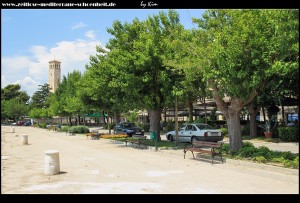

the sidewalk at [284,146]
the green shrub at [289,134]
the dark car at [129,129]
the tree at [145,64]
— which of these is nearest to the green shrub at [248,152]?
the sidewalk at [284,146]

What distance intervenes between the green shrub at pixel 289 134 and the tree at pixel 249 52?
1091cm

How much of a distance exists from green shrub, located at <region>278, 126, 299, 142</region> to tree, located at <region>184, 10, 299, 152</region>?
10910mm

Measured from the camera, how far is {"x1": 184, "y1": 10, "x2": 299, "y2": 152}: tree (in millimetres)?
10531

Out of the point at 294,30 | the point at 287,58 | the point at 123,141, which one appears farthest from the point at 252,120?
the point at 294,30

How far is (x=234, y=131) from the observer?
1552cm

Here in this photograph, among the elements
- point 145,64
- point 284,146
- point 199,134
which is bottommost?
point 284,146

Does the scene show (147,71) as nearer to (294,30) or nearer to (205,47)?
(205,47)

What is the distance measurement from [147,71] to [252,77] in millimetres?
9974

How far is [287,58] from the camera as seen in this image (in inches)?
493

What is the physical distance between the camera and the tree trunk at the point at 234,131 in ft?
50.5

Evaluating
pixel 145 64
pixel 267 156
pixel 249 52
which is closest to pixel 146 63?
pixel 145 64

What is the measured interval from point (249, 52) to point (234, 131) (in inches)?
158

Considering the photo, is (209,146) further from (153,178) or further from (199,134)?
(199,134)

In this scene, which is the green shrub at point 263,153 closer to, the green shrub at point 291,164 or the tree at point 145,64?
the green shrub at point 291,164
